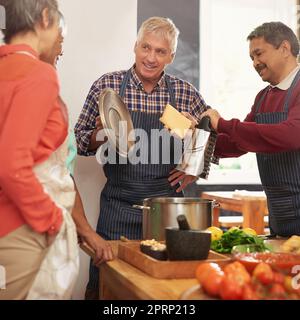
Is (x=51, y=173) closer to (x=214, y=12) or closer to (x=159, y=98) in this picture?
(x=159, y=98)

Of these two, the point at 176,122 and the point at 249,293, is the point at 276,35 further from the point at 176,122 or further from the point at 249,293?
the point at 249,293

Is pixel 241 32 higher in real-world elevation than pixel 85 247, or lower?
higher

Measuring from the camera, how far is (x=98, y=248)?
5.86 ft

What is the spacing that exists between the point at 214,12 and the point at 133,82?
2731 mm

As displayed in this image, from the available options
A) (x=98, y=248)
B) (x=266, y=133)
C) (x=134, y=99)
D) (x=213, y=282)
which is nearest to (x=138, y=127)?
(x=134, y=99)

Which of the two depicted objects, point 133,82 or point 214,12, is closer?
point 133,82

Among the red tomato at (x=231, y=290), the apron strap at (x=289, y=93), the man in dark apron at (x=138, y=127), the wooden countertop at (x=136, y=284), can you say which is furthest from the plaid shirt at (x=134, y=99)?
the red tomato at (x=231, y=290)

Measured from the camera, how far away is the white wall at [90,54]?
8.69ft

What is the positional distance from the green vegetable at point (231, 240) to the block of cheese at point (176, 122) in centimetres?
56

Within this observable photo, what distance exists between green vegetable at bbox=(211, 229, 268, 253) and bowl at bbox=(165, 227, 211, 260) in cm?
28

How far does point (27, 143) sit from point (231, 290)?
60 centimetres

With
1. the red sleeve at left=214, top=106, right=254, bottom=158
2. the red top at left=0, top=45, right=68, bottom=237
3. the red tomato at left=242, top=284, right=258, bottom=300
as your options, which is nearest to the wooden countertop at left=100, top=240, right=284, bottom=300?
the red tomato at left=242, top=284, right=258, bottom=300

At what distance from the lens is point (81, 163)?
269 centimetres
